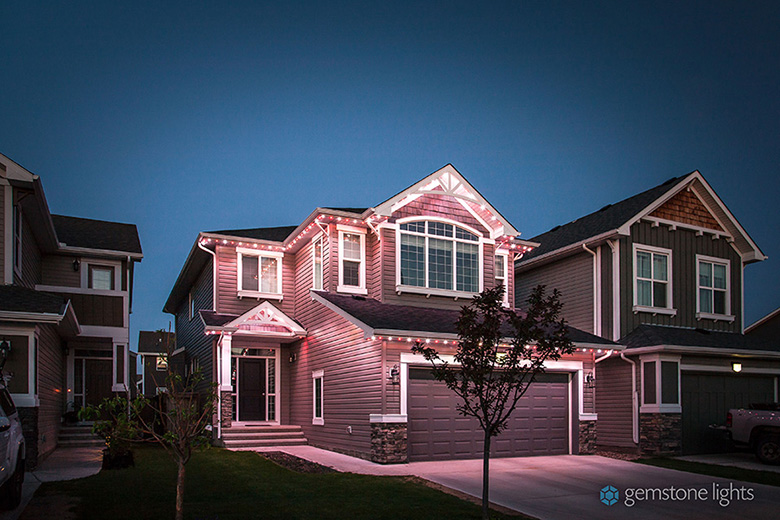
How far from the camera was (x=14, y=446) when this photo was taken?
7918mm

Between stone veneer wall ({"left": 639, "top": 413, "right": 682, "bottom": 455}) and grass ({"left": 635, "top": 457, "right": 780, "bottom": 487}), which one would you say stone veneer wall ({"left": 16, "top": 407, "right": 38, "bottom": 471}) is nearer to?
grass ({"left": 635, "top": 457, "right": 780, "bottom": 487})

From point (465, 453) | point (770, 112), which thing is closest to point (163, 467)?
point (465, 453)

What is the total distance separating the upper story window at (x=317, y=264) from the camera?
17.8 meters

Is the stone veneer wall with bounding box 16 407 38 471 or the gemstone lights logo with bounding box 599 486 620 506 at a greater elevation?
the stone veneer wall with bounding box 16 407 38 471

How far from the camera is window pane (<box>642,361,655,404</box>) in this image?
657 inches

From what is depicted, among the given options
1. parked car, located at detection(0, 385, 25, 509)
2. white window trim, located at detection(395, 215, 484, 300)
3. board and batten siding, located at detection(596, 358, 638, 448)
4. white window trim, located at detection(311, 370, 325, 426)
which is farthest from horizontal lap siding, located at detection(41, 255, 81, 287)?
board and batten siding, located at detection(596, 358, 638, 448)

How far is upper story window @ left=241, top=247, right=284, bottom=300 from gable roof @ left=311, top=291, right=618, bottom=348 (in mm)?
3541

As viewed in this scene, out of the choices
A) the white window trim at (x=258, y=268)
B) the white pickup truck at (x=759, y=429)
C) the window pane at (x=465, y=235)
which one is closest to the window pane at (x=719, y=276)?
the white pickup truck at (x=759, y=429)

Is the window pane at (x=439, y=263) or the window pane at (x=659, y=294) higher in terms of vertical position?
the window pane at (x=439, y=263)

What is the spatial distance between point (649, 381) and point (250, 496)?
38.3 feet

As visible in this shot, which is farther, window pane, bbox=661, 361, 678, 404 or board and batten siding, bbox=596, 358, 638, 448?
board and batten siding, bbox=596, 358, 638, 448

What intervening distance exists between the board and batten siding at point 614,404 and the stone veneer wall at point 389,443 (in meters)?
7.18

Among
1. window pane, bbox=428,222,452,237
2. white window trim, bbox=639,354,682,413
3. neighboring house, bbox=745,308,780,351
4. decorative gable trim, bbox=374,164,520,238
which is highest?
decorative gable trim, bbox=374,164,520,238

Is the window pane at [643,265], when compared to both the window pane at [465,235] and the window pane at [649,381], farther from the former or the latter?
the window pane at [465,235]
